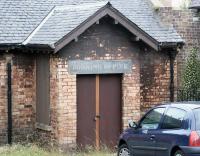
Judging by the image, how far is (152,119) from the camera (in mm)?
14906

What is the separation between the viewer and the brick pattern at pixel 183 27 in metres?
22.0

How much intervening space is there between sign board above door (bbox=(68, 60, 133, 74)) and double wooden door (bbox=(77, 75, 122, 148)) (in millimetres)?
271

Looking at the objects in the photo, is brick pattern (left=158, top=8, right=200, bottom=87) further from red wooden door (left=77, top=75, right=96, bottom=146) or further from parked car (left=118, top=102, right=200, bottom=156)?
parked car (left=118, top=102, right=200, bottom=156)

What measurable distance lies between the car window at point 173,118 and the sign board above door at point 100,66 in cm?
513

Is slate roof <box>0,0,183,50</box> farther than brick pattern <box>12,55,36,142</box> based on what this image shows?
No

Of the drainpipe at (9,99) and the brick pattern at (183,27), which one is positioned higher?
the brick pattern at (183,27)

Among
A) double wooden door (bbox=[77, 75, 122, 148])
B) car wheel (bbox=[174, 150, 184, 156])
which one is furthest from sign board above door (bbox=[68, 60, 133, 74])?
car wheel (bbox=[174, 150, 184, 156])

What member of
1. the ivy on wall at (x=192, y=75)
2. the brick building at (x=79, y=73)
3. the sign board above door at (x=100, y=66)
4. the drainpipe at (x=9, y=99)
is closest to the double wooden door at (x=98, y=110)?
the brick building at (x=79, y=73)

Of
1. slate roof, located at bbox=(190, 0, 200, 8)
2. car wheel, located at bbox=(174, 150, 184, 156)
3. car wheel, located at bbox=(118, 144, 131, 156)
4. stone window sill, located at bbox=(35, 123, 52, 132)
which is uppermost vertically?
slate roof, located at bbox=(190, 0, 200, 8)

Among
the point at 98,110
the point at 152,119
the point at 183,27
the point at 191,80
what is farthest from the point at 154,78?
the point at 152,119

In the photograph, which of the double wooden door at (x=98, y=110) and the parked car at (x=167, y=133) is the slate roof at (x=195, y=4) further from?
the parked car at (x=167, y=133)

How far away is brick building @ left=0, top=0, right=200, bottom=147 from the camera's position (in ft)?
61.4

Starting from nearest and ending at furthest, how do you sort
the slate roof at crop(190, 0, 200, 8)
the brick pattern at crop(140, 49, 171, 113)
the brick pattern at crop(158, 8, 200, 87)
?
1. the brick pattern at crop(140, 49, 171, 113)
2. the brick pattern at crop(158, 8, 200, 87)
3. the slate roof at crop(190, 0, 200, 8)

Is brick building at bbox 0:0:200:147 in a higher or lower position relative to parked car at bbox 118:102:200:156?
higher
